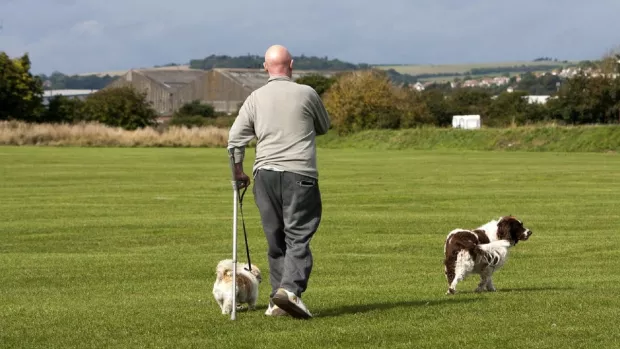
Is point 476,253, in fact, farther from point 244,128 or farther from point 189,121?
point 189,121

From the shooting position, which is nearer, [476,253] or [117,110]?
[476,253]

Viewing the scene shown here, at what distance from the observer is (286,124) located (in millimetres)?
10156

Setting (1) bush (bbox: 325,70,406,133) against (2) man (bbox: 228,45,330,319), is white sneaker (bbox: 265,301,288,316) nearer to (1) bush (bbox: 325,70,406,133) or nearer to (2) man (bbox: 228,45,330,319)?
(2) man (bbox: 228,45,330,319)

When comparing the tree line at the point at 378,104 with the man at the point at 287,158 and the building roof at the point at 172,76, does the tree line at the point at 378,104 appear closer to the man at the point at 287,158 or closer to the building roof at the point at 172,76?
the building roof at the point at 172,76

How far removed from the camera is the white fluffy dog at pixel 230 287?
1068cm

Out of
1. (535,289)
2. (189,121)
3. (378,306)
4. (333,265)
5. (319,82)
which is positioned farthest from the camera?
(319,82)

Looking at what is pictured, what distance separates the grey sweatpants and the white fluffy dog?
0.64 metres

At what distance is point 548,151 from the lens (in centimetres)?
6769

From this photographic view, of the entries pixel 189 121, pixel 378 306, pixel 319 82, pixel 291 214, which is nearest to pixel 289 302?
pixel 291 214

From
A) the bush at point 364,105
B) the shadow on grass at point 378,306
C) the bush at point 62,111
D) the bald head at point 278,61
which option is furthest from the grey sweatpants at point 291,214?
the bush at point 62,111

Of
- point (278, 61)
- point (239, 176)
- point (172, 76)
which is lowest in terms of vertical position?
point (172, 76)

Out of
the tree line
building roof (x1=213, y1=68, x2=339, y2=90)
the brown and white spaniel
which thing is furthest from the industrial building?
the brown and white spaniel

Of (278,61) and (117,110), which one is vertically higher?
(278,61)

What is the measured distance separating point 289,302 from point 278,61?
7.00 feet
